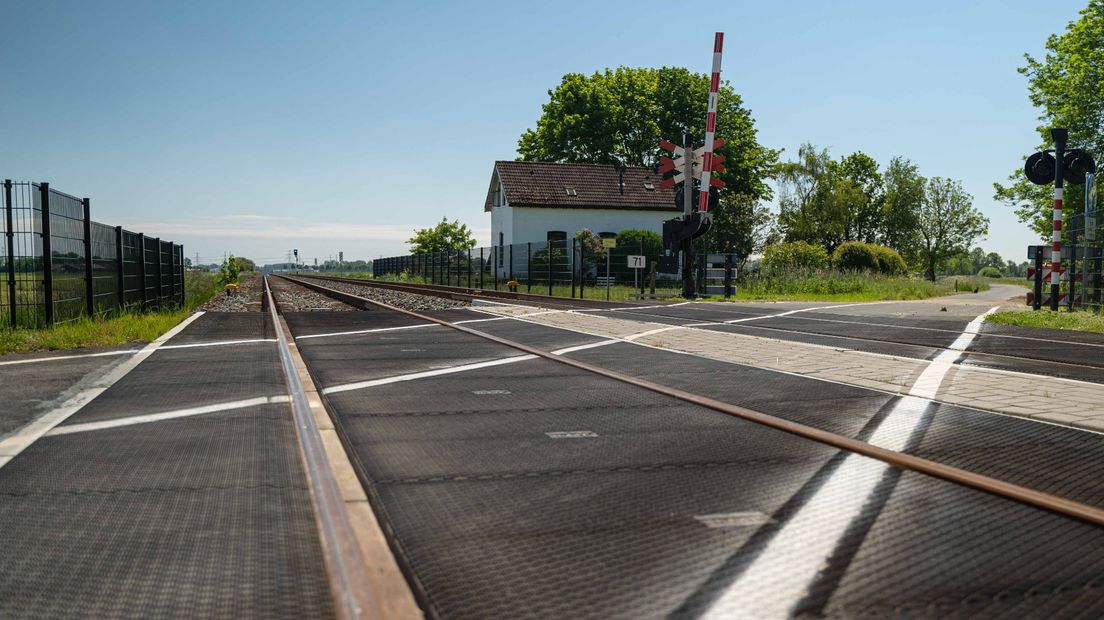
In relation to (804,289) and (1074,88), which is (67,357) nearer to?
(804,289)

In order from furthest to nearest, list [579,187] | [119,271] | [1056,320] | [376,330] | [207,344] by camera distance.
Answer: [579,187]
[119,271]
[1056,320]
[376,330]
[207,344]

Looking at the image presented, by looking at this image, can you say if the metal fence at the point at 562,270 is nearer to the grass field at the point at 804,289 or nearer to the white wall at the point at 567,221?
the grass field at the point at 804,289

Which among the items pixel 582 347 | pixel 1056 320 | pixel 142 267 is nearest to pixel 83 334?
pixel 582 347

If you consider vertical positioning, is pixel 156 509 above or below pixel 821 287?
below

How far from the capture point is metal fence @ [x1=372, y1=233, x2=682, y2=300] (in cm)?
2496

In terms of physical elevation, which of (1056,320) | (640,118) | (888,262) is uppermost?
(640,118)

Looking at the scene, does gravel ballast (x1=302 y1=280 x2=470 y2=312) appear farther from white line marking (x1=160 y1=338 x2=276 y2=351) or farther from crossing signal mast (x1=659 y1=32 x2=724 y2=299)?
white line marking (x1=160 y1=338 x2=276 y2=351)

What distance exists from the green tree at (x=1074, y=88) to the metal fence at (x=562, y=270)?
18709mm

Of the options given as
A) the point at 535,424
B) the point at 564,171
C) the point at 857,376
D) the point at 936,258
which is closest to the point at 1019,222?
the point at 564,171

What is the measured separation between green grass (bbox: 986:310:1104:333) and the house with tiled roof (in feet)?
107

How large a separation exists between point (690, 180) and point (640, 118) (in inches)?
1539

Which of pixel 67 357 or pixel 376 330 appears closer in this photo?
pixel 67 357

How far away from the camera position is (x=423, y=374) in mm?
7199

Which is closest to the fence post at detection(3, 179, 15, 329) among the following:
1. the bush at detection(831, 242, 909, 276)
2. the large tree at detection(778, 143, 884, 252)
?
the bush at detection(831, 242, 909, 276)
